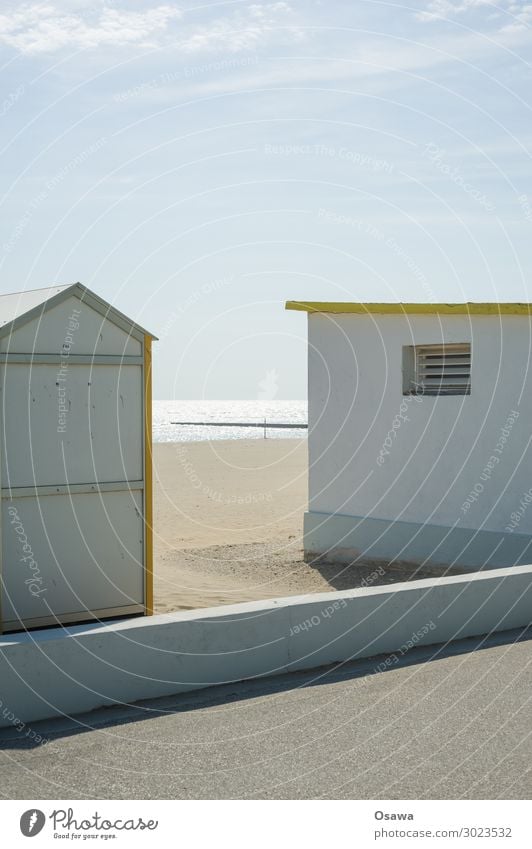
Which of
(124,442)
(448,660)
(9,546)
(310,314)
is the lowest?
(448,660)

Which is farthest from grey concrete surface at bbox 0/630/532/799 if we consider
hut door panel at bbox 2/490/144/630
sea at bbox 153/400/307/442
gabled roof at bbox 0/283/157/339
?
sea at bbox 153/400/307/442

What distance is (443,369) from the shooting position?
12.1 meters

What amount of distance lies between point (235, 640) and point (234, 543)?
25.5 feet

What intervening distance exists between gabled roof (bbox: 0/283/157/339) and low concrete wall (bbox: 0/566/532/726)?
6.77ft

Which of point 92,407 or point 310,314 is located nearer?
point 92,407

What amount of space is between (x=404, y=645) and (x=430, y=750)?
2155 mm

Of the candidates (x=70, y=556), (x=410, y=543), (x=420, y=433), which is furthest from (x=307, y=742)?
(x=420, y=433)

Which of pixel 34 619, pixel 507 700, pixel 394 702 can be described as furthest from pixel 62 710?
pixel 507 700

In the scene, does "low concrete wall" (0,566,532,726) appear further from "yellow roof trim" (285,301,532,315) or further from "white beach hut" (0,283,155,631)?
"yellow roof trim" (285,301,532,315)

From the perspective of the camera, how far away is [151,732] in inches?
219

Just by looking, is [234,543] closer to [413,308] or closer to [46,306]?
[413,308]

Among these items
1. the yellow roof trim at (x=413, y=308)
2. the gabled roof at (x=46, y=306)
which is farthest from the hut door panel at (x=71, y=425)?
the yellow roof trim at (x=413, y=308)

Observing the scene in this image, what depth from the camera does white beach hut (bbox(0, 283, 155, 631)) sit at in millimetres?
6965

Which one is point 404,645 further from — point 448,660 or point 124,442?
point 124,442
